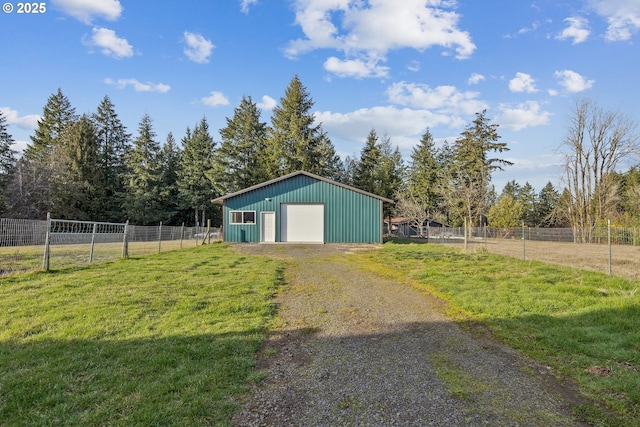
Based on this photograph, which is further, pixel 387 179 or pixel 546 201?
pixel 546 201

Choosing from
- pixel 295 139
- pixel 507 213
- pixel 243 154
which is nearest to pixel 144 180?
pixel 243 154

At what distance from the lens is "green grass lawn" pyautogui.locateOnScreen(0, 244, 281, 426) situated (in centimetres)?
272

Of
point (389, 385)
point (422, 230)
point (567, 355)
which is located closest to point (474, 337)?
point (567, 355)

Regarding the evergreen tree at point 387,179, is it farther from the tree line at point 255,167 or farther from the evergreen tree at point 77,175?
the evergreen tree at point 77,175

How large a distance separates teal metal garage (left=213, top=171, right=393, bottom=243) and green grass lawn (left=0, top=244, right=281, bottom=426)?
1301 cm

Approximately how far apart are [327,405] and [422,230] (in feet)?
108

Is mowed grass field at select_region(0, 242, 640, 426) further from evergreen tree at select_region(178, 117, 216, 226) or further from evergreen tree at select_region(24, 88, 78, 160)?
evergreen tree at select_region(24, 88, 78, 160)

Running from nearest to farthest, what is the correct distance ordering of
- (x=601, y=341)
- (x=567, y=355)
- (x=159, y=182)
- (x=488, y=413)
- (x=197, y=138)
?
1. (x=488, y=413)
2. (x=567, y=355)
3. (x=601, y=341)
4. (x=159, y=182)
5. (x=197, y=138)

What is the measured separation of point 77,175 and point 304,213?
25937 millimetres

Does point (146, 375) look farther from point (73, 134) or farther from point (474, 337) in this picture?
point (73, 134)

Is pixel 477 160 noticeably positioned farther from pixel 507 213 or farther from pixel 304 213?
pixel 304 213

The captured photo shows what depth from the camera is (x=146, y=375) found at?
328 cm

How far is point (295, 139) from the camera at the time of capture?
3566 centimetres

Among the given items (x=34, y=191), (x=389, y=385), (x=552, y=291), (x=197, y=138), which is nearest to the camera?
(x=389, y=385)
